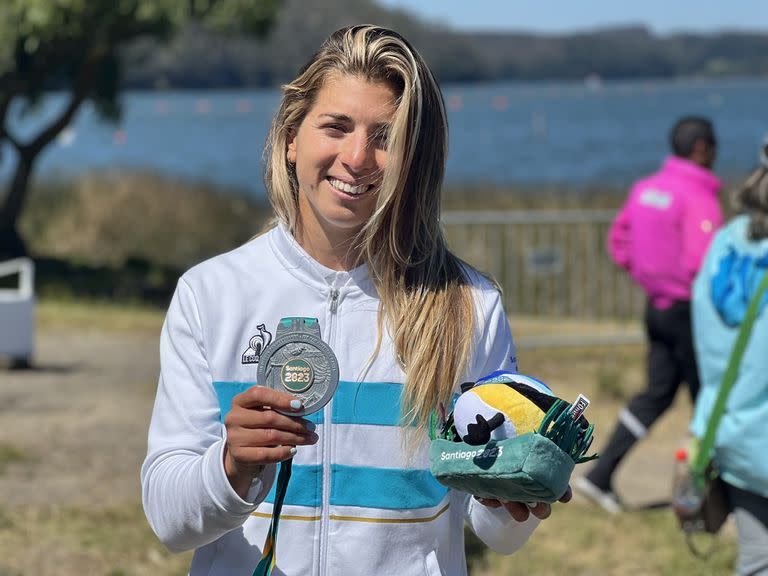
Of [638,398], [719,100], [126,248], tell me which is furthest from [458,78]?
[638,398]

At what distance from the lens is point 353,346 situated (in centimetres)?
246

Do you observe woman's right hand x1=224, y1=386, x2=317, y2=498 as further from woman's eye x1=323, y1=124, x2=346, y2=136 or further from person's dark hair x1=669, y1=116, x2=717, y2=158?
person's dark hair x1=669, y1=116, x2=717, y2=158

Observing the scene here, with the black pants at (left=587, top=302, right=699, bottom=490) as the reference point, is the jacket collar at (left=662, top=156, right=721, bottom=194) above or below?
above

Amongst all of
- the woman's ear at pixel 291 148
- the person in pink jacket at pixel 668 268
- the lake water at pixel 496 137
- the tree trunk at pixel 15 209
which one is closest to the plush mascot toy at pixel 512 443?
the woman's ear at pixel 291 148

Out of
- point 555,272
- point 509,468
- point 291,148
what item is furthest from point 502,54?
point 509,468

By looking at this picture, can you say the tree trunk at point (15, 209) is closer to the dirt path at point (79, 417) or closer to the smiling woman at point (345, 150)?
the dirt path at point (79, 417)

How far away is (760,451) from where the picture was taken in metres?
4.06

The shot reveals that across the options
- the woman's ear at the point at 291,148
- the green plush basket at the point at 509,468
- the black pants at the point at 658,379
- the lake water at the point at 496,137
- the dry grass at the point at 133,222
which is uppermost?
the woman's ear at the point at 291,148

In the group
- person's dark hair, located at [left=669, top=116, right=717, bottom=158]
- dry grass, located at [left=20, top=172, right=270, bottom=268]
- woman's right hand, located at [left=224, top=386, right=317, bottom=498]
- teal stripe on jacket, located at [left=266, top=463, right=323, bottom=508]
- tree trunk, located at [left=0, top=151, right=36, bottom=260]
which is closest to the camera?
woman's right hand, located at [left=224, top=386, right=317, bottom=498]

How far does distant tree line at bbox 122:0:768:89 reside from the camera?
11062 centimetres

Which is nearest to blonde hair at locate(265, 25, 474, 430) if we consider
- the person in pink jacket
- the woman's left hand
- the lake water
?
the woman's left hand

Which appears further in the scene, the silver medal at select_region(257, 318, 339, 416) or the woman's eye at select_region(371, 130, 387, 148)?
the woman's eye at select_region(371, 130, 387, 148)

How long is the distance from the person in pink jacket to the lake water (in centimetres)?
1217

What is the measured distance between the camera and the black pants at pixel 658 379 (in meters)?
7.12
